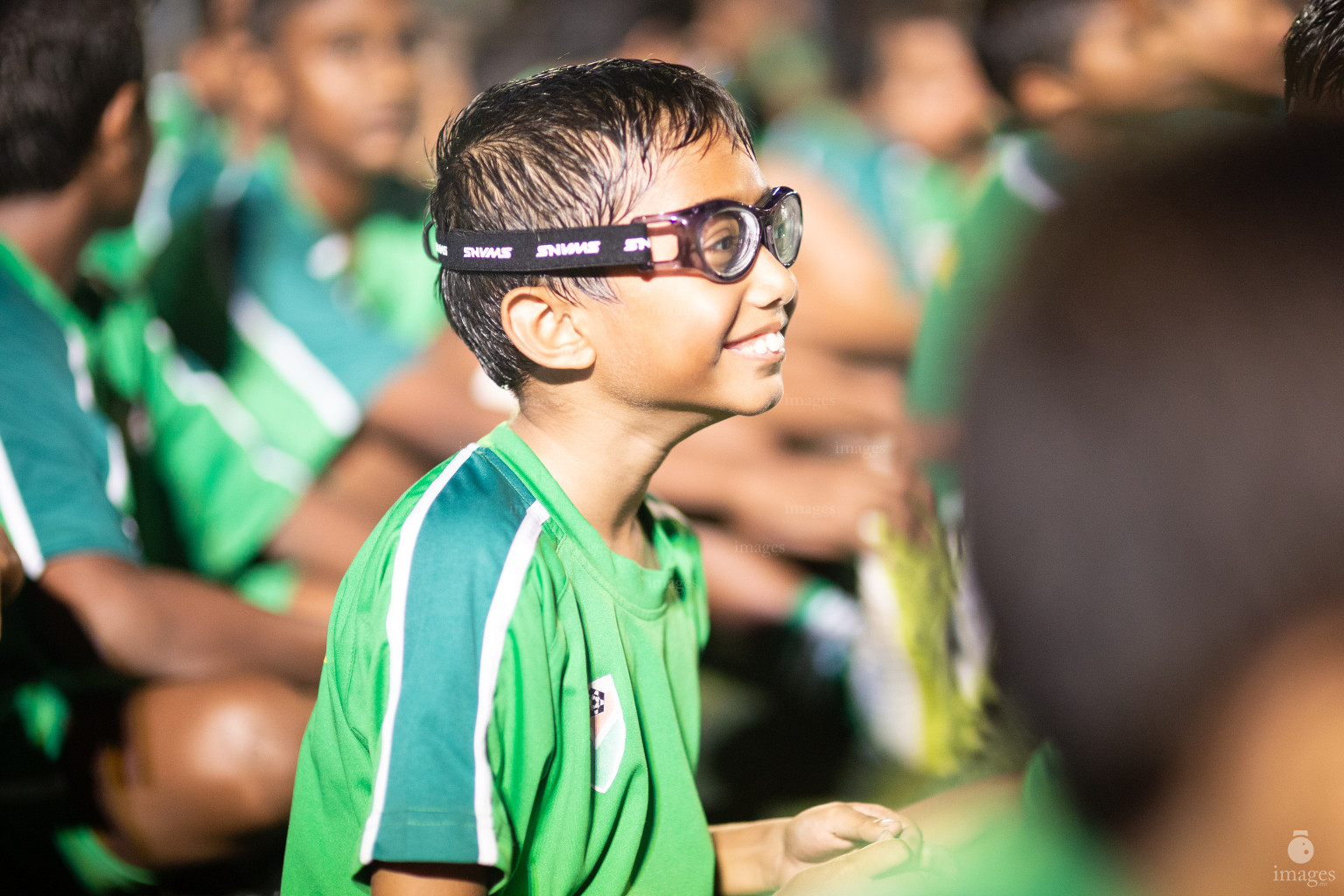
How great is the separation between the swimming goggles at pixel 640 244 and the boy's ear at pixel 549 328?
42 millimetres

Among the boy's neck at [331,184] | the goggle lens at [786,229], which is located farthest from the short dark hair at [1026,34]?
the goggle lens at [786,229]

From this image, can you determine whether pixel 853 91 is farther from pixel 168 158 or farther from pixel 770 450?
pixel 168 158

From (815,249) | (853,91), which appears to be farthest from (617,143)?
(853,91)

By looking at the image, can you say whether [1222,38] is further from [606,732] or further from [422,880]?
[422,880]

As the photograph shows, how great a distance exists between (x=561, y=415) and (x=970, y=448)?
72 centimetres

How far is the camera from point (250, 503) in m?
2.57

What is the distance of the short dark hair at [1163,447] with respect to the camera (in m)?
0.51

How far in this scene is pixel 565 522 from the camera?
1.15 metres

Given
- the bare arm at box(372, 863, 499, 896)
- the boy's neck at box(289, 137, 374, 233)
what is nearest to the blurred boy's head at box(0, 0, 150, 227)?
the boy's neck at box(289, 137, 374, 233)

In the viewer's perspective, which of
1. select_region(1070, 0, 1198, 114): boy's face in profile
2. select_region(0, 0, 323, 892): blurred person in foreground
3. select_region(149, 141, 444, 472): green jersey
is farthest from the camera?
select_region(149, 141, 444, 472): green jersey

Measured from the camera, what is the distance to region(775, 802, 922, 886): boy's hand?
112 centimetres

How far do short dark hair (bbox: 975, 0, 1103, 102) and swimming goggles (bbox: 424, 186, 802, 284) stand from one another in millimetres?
2175

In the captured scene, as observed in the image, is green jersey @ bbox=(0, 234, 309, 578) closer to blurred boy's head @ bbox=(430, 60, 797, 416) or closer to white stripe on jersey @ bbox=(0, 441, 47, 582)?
white stripe on jersey @ bbox=(0, 441, 47, 582)

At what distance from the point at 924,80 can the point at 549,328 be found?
2.97 metres
